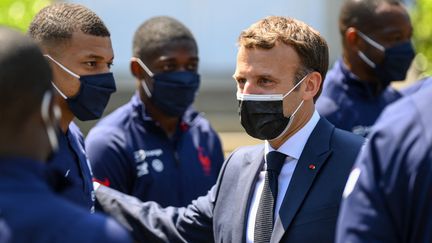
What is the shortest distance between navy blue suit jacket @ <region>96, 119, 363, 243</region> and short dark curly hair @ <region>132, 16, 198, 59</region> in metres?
1.99

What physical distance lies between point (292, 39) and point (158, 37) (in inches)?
93.8

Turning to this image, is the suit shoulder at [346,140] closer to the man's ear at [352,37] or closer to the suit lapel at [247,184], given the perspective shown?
the suit lapel at [247,184]

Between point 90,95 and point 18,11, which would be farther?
point 18,11

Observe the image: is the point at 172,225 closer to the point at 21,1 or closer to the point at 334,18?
the point at 21,1

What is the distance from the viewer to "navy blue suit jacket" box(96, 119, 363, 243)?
156 inches

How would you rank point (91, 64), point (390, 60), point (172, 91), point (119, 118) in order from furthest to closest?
point (390, 60) → point (172, 91) → point (119, 118) → point (91, 64)

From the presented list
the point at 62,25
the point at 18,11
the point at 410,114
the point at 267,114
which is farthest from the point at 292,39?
the point at 18,11

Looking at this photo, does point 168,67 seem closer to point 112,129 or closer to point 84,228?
point 112,129

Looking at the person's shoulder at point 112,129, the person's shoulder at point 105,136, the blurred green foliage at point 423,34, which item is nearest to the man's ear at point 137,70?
the person's shoulder at point 112,129

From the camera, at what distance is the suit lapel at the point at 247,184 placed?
4.10 meters

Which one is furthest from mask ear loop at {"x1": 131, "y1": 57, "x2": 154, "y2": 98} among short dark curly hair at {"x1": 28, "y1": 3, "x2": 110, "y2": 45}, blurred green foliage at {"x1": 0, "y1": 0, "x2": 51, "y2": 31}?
blurred green foliage at {"x1": 0, "y1": 0, "x2": 51, "y2": 31}

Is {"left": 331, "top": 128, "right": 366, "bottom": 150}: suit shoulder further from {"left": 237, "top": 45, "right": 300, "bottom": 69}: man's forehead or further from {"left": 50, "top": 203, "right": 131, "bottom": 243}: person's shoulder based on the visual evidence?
{"left": 50, "top": 203, "right": 131, "bottom": 243}: person's shoulder

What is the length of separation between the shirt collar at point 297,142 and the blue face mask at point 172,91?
6.80 ft

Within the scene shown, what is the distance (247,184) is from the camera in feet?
13.8
